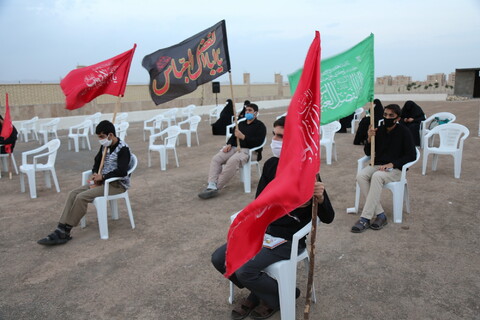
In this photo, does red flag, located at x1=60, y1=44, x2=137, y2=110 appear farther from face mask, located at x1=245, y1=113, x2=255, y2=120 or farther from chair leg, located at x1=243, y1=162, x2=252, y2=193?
chair leg, located at x1=243, y1=162, x2=252, y2=193

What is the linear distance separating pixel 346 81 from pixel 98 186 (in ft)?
10.2

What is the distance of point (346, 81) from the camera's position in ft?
13.0

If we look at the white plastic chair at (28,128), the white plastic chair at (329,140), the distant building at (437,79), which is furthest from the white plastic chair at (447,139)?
the distant building at (437,79)

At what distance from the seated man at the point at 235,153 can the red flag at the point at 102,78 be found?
78.3 inches

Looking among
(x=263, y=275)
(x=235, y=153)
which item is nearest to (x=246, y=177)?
(x=235, y=153)

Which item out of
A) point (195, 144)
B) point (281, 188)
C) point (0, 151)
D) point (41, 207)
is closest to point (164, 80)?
point (41, 207)

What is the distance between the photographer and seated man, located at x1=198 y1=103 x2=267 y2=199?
611 cm

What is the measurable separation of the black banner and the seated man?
1221 millimetres

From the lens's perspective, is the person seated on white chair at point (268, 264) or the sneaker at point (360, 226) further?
the sneaker at point (360, 226)

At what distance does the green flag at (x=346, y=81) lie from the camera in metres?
3.74

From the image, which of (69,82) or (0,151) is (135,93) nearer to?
(0,151)

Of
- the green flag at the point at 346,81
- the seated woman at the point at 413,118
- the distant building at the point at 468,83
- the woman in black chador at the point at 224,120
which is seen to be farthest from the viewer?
the distant building at the point at 468,83

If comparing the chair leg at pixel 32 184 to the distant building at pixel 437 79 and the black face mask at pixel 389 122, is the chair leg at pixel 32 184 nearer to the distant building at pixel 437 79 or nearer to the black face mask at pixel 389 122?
the black face mask at pixel 389 122

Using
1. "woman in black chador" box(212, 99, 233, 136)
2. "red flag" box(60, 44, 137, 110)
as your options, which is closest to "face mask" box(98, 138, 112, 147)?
"red flag" box(60, 44, 137, 110)
